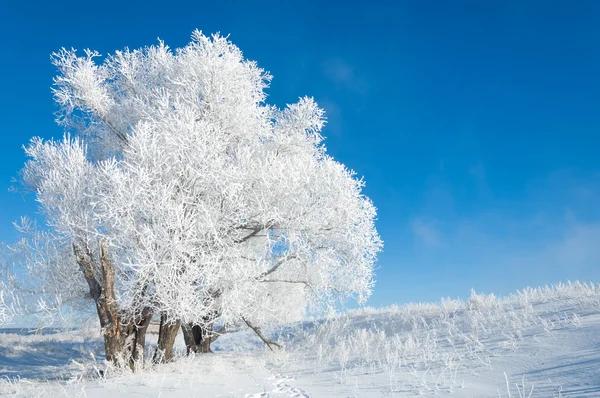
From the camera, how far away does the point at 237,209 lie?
1141cm

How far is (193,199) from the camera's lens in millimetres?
10898

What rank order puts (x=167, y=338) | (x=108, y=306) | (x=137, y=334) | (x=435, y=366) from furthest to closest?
1. (x=167, y=338)
2. (x=137, y=334)
3. (x=108, y=306)
4. (x=435, y=366)

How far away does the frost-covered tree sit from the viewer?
9.91 m

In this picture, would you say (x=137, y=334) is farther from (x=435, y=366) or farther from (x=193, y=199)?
(x=435, y=366)

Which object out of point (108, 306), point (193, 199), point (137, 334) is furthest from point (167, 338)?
point (193, 199)

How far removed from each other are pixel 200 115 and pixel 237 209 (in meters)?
3.65

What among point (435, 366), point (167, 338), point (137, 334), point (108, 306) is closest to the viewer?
point (435, 366)

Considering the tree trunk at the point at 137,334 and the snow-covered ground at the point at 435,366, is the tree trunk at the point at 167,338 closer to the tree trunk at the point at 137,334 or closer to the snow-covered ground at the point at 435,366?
the snow-covered ground at the point at 435,366

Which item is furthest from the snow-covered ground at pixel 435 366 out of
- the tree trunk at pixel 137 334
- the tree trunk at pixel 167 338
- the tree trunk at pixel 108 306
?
the tree trunk at pixel 137 334

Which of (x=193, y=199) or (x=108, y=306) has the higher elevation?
(x=193, y=199)

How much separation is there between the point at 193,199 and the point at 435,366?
22.5ft

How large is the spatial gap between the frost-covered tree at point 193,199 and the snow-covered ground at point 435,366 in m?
1.45

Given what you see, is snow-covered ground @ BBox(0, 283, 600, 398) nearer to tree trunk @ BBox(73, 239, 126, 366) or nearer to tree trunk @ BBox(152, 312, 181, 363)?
tree trunk @ BBox(152, 312, 181, 363)

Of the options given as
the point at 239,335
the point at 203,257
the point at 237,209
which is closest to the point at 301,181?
the point at 237,209
